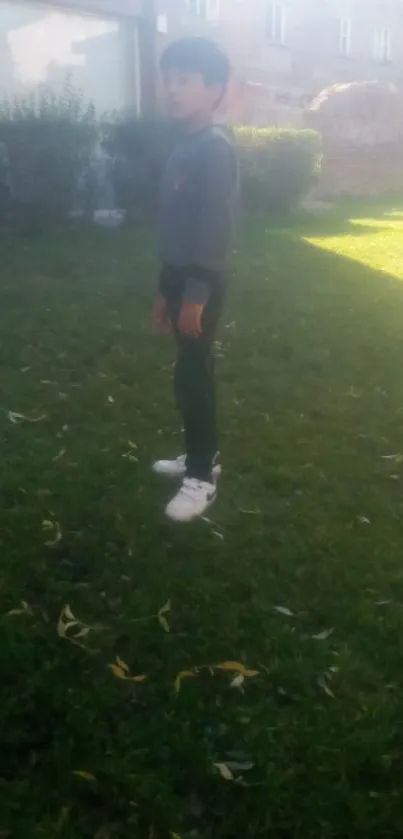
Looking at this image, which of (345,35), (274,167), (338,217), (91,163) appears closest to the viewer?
(91,163)

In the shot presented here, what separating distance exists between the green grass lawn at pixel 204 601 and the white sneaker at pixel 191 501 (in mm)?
72

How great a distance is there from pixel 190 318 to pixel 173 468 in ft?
3.40

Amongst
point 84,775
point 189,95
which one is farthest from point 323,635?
point 189,95

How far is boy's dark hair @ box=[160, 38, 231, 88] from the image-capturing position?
3.06 meters

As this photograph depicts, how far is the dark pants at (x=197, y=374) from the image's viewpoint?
3367 mm

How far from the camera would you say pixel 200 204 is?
3127 millimetres

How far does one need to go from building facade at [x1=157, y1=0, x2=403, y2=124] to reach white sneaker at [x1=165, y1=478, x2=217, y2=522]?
1340cm

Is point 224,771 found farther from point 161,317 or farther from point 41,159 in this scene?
point 41,159

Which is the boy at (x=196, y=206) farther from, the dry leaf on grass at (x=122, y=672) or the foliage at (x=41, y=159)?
the foliage at (x=41, y=159)

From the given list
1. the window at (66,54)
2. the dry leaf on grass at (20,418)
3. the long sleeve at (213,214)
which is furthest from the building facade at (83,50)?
the long sleeve at (213,214)

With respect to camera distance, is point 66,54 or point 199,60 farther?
point 66,54

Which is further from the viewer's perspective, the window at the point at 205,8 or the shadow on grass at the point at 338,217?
the window at the point at 205,8

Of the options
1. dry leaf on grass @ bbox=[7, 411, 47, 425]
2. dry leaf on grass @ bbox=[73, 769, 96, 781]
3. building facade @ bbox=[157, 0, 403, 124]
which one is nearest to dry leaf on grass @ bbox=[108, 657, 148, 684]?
dry leaf on grass @ bbox=[73, 769, 96, 781]

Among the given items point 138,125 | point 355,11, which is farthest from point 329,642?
point 355,11
